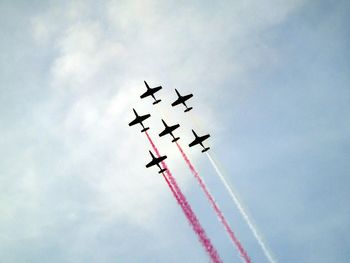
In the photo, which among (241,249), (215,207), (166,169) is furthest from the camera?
(166,169)

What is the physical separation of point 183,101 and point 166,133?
391 inches

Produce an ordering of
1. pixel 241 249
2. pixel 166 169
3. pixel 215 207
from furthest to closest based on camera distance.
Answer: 1. pixel 166 169
2. pixel 215 207
3. pixel 241 249

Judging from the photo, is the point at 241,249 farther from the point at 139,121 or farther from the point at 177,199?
the point at 139,121

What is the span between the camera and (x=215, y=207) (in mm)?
97375

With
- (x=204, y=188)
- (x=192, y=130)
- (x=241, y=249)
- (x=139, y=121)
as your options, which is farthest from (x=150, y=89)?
(x=241, y=249)

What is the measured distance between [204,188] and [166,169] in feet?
40.7

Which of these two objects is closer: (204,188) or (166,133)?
(204,188)

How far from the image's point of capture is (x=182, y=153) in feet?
351

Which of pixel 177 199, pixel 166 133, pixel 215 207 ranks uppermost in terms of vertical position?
pixel 166 133

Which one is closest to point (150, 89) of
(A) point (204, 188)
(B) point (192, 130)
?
(B) point (192, 130)

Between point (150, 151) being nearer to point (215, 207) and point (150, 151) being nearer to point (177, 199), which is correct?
point (177, 199)

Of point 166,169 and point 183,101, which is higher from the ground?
point 183,101

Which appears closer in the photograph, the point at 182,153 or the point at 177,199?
the point at 177,199

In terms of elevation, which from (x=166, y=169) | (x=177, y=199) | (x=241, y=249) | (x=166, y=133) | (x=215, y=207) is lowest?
(x=241, y=249)
